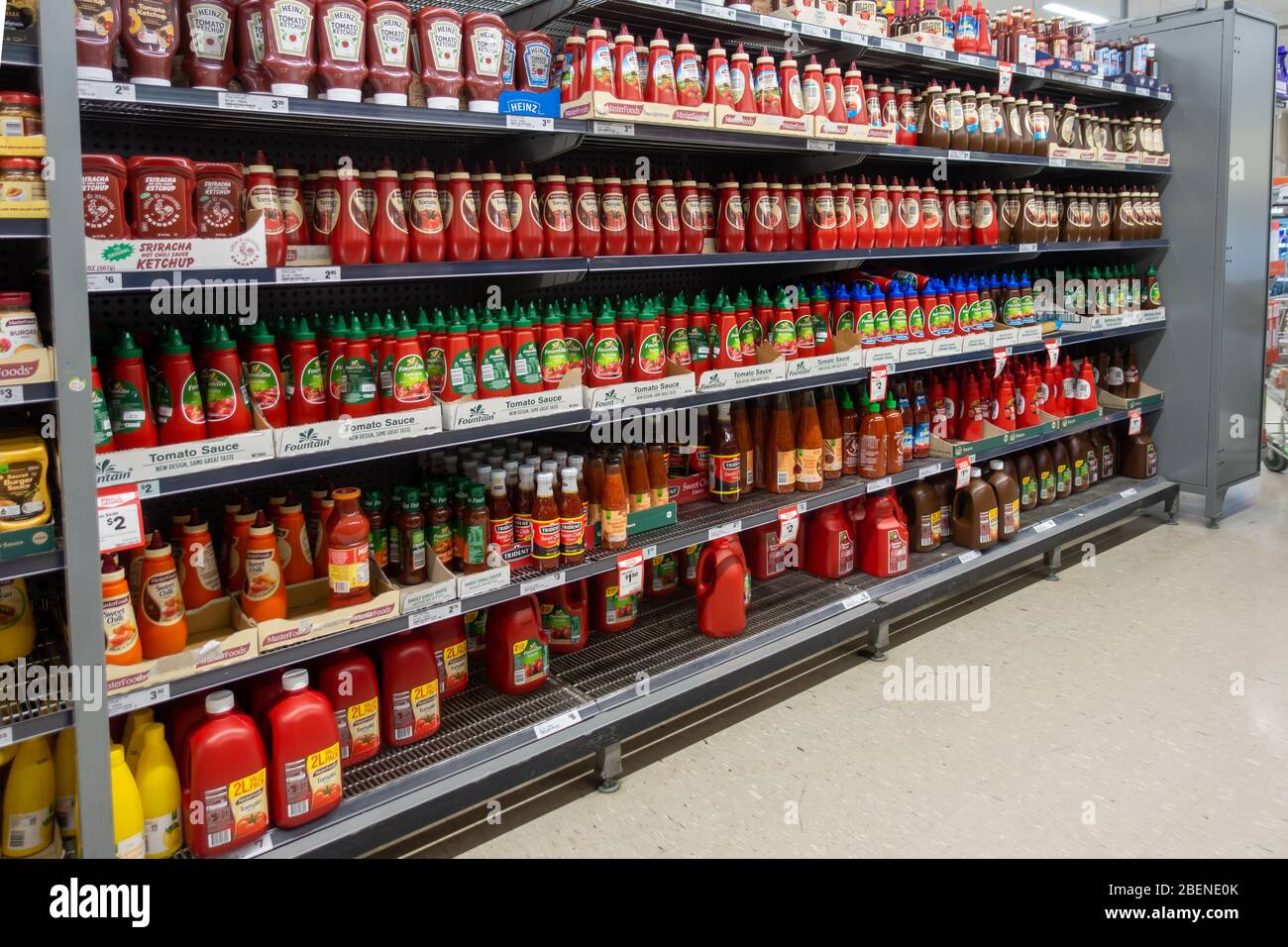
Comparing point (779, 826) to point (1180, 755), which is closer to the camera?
point (779, 826)

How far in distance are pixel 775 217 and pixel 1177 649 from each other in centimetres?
225

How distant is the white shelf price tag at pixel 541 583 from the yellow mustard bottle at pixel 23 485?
3.90 feet

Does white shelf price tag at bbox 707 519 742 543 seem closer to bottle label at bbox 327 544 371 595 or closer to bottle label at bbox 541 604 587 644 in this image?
bottle label at bbox 541 604 587 644

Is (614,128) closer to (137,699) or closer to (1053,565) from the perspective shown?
(137,699)

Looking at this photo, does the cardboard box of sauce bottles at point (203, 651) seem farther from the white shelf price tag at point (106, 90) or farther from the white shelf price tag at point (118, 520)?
the white shelf price tag at point (106, 90)

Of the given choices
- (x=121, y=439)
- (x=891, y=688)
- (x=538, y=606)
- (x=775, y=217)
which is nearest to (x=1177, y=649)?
(x=891, y=688)

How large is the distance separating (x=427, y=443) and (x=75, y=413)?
2.71ft

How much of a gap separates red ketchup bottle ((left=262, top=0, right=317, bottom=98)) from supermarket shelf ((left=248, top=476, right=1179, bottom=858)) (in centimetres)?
166

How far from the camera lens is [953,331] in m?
4.10

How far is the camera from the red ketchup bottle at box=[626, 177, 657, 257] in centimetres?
298

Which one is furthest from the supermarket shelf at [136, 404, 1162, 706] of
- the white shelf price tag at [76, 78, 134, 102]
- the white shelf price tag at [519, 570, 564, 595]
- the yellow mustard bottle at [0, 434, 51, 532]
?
the white shelf price tag at [76, 78, 134, 102]

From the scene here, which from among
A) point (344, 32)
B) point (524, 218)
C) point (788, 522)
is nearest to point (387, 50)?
point (344, 32)

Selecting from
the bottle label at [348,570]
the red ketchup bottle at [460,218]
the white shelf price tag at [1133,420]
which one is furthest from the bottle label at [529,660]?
the white shelf price tag at [1133,420]
